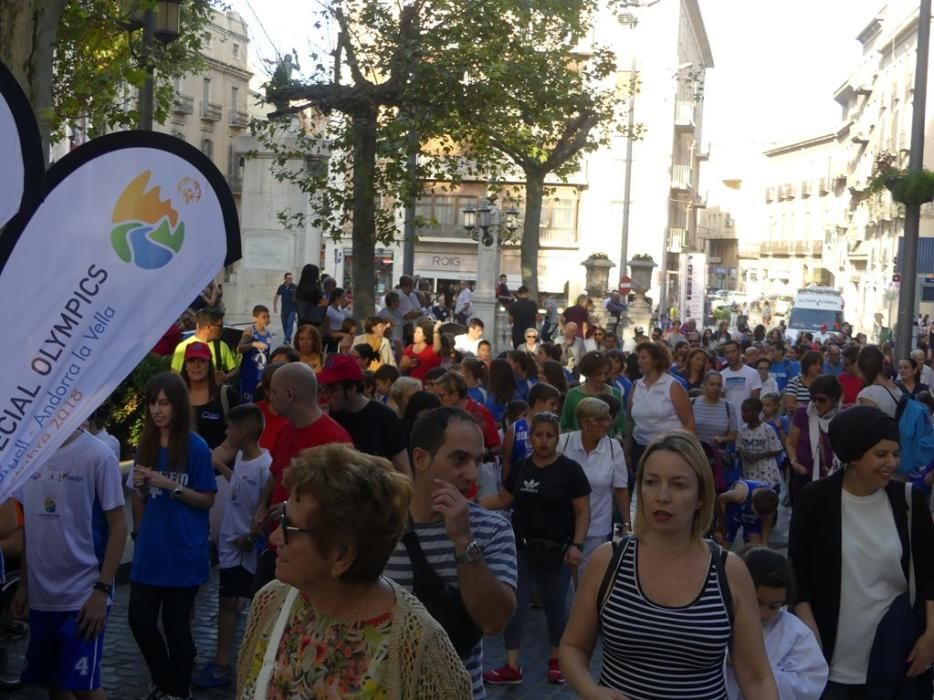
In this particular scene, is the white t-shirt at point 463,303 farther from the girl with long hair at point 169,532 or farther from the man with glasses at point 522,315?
the girl with long hair at point 169,532

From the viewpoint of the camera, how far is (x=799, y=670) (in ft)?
16.0

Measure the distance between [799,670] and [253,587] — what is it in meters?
3.07

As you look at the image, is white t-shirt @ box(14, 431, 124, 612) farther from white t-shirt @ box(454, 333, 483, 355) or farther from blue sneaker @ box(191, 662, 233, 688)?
white t-shirt @ box(454, 333, 483, 355)

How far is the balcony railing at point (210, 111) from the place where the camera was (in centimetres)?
6594

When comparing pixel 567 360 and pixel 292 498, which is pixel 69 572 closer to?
pixel 292 498

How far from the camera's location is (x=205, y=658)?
8.36 meters

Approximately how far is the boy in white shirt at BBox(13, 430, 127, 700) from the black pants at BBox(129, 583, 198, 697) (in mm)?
749

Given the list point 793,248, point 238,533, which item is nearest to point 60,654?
point 238,533

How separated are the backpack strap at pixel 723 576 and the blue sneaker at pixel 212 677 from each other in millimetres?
4244

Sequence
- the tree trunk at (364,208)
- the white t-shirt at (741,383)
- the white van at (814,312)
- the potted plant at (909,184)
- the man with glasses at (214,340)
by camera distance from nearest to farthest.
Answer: the man with glasses at (214,340), the white t-shirt at (741,383), the tree trunk at (364,208), the potted plant at (909,184), the white van at (814,312)

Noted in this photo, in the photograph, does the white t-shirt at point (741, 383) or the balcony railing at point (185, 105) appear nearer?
the white t-shirt at point (741, 383)

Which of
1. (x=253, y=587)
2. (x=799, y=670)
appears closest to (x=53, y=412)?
(x=799, y=670)

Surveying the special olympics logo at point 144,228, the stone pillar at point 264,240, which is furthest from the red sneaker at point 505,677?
the stone pillar at point 264,240

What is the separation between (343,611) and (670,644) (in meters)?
1.14
